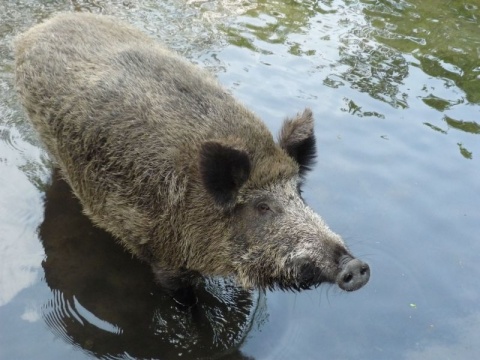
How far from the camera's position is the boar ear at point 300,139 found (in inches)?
201

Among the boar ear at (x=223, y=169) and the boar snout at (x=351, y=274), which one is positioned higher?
the boar ear at (x=223, y=169)

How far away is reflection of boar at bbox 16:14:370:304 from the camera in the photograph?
15.0 feet

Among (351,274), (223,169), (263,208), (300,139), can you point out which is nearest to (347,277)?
Result: (351,274)

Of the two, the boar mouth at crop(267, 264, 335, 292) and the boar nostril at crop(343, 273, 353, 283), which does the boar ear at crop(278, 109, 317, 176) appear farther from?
the boar nostril at crop(343, 273, 353, 283)

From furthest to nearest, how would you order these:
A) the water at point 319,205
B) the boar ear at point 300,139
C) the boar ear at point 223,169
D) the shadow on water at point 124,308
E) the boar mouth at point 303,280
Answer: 1. the water at point 319,205
2. the shadow on water at point 124,308
3. the boar ear at point 300,139
4. the boar ear at point 223,169
5. the boar mouth at point 303,280

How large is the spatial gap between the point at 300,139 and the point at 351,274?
52.3 inches

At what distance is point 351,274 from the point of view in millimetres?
4156

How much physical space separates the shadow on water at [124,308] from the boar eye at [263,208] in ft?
4.02

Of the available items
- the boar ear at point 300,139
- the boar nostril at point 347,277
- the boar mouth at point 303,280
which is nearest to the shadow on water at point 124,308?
the boar mouth at point 303,280

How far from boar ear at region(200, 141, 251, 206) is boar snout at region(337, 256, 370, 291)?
3.33 ft

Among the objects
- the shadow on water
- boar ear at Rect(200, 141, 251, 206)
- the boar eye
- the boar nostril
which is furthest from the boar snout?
the shadow on water

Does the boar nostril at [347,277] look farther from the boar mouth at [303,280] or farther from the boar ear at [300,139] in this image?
the boar ear at [300,139]

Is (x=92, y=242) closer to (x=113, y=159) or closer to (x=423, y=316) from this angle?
(x=113, y=159)

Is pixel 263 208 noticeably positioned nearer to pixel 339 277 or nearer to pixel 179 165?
pixel 179 165
